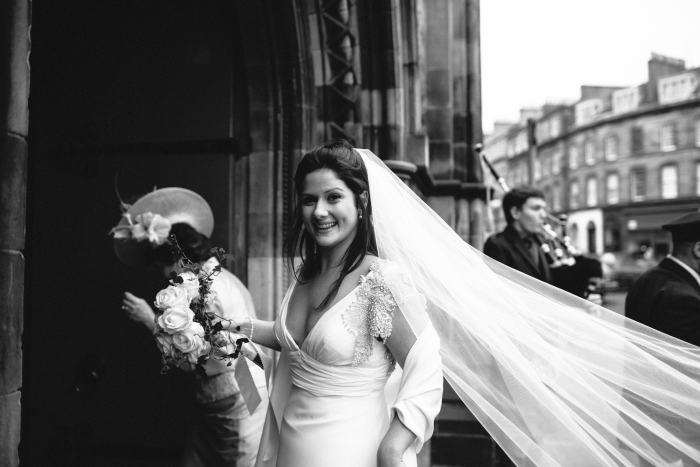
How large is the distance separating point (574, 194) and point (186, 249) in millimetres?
46175

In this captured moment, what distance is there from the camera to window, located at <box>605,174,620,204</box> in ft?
135

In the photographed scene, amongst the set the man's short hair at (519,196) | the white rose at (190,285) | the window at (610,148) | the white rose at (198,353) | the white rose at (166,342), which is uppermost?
the window at (610,148)

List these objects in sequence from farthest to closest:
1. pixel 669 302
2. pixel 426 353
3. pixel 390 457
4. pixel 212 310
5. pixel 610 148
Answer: pixel 610 148, pixel 669 302, pixel 212 310, pixel 426 353, pixel 390 457

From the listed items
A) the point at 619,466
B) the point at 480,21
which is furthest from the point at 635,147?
the point at 619,466

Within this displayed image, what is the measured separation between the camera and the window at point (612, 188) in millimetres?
41116

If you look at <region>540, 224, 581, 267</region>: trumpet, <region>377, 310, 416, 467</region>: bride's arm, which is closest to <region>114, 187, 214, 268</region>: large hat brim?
<region>377, 310, 416, 467</region>: bride's arm

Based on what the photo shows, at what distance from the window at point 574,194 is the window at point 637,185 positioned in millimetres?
5219

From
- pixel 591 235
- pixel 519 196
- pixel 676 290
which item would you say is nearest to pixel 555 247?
pixel 519 196

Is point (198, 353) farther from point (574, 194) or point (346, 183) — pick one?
point (574, 194)

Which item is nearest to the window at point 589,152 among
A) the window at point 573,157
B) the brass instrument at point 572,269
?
the window at point 573,157

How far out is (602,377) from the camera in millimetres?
2402

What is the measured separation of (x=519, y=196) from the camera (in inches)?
203

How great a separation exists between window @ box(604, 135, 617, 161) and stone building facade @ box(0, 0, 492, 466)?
4132 centimetres

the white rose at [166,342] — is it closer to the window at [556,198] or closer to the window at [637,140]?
the window at [637,140]
